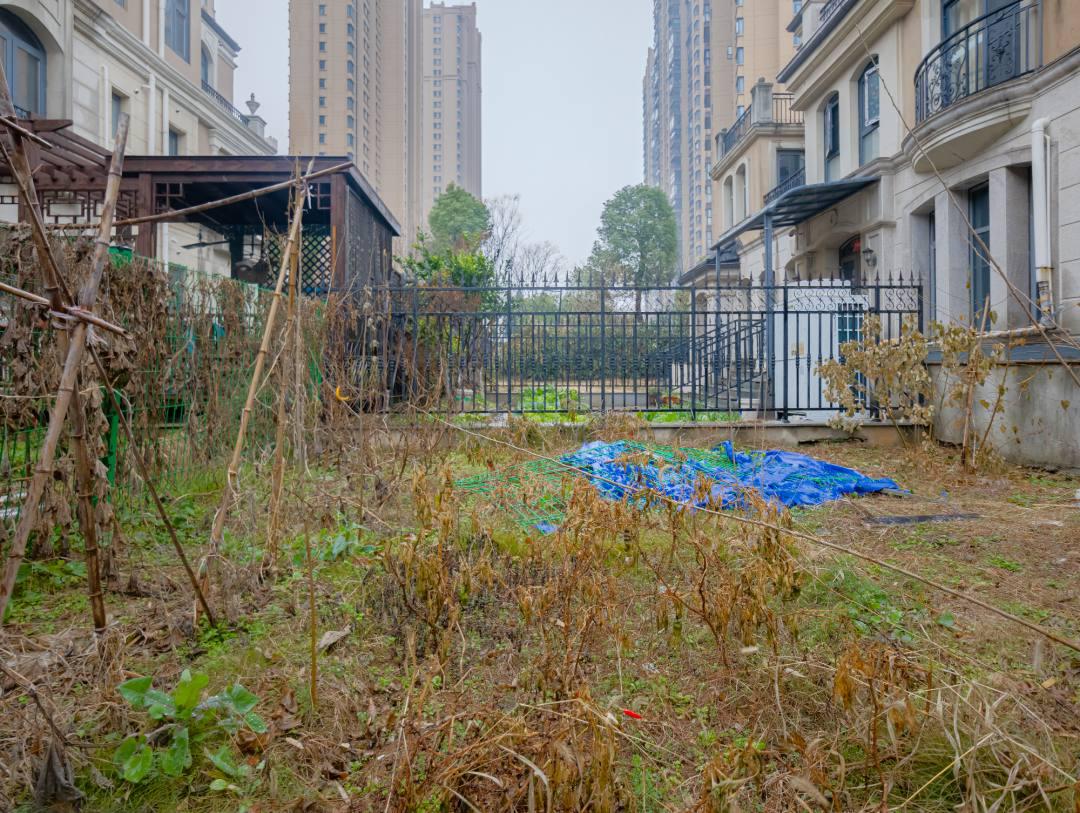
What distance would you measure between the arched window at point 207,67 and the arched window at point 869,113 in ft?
72.6

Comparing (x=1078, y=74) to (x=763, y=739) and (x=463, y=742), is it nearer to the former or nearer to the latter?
(x=763, y=739)

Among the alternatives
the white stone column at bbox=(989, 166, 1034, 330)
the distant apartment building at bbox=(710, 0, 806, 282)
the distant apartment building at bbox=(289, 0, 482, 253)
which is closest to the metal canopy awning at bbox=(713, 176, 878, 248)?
the distant apartment building at bbox=(710, 0, 806, 282)

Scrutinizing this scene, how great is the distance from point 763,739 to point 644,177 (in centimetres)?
14053

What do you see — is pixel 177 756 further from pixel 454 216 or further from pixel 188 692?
pixel 454 216

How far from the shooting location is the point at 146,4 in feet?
59.4

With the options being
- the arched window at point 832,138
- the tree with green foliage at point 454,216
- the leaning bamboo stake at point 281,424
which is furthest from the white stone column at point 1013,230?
the tree with green foliage at point 454,216

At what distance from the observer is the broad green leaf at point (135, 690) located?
77.7 inches

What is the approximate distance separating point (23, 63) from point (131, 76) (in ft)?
13.9

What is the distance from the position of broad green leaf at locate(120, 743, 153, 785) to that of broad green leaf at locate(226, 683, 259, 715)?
27 centimetres

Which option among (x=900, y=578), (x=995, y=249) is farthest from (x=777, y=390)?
(x=900, y=578)

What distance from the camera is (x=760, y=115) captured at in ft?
68.4

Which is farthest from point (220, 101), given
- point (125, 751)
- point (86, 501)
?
point (125, 751)

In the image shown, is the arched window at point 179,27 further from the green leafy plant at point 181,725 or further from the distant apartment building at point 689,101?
the distant apartment building at point 689,101

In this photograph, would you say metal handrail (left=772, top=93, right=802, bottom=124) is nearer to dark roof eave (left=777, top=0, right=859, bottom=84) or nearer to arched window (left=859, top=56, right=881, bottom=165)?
dark roof eave (left=777, top=0, right=859, bottom=84)
